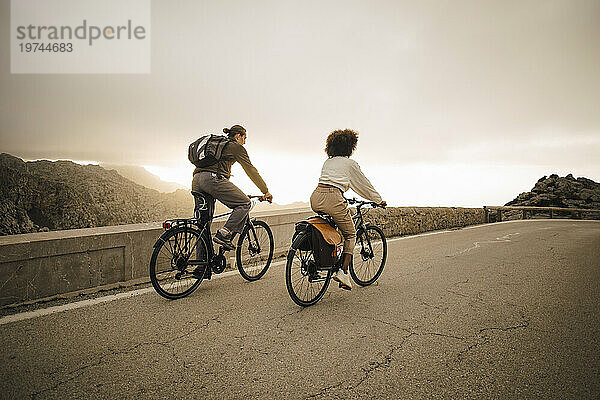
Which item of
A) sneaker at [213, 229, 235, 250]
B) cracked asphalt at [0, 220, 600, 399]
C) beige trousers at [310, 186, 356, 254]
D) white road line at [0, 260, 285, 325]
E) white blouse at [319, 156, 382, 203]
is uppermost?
white blouse at [319, 156, 382, 203]

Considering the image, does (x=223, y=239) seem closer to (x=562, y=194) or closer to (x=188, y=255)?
(x=188, y=255)

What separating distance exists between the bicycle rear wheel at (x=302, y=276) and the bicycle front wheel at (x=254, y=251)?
1222 millimetres

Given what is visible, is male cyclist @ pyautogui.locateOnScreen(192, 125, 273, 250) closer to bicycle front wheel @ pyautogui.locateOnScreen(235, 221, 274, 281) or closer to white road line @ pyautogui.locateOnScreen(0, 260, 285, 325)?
bicycle front wheel @ pyautogui.locateOnScreen(235, 221, 274, 281)

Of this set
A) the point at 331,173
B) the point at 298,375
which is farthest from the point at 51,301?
the point at 331,173

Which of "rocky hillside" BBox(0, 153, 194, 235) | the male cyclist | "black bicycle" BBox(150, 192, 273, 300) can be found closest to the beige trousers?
the male cyclist

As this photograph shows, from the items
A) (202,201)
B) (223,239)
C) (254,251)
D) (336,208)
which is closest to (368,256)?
(336,208)

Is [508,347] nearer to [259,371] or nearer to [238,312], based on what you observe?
[259,371]

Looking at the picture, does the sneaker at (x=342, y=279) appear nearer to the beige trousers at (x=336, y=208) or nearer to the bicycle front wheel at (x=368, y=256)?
the beige trousers at (x=336, y=208)

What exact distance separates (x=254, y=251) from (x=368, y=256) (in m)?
1.63

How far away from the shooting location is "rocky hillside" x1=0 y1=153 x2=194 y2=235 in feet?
19.1

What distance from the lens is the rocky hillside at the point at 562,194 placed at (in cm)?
3381

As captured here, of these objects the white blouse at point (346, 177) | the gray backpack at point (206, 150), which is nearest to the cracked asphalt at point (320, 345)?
the white blouse at point (346, 177)

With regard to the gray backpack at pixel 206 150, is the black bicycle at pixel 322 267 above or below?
below

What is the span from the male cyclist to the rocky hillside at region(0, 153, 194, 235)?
61cm
